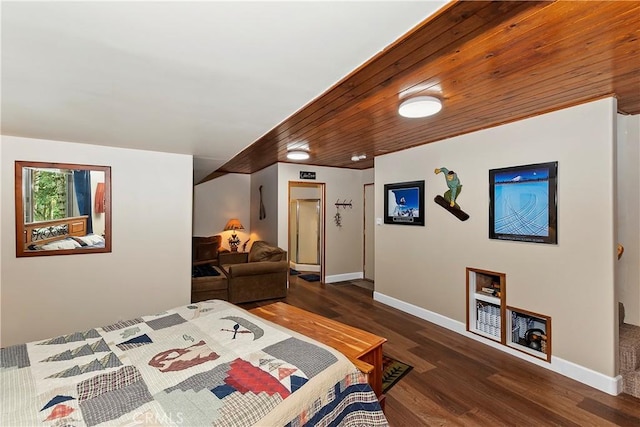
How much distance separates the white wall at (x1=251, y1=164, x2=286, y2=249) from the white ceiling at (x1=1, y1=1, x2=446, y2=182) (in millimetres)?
3359

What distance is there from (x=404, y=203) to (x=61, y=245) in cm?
411

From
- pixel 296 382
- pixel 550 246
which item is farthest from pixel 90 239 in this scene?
pixel 550 246

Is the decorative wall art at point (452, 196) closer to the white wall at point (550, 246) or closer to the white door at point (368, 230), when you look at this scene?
the white wall at point (550, 246)

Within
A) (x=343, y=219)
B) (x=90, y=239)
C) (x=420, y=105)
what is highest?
(x=420, y=105)

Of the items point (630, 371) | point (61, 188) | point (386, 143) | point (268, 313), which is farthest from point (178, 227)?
point (630, 371)

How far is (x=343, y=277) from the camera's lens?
19.6 feet

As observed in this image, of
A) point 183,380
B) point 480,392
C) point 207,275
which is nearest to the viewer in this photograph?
point 183,380

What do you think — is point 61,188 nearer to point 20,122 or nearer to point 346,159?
point 20,122

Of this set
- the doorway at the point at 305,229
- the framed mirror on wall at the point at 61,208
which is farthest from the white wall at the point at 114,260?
the doorway at the point at 305,229

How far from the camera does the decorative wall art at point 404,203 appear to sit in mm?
3979

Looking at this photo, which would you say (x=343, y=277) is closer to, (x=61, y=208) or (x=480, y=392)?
(x=480, y=392)

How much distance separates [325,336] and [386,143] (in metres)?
2.76

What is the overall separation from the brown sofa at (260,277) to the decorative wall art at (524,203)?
3108 mm

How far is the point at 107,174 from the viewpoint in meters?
3.14
